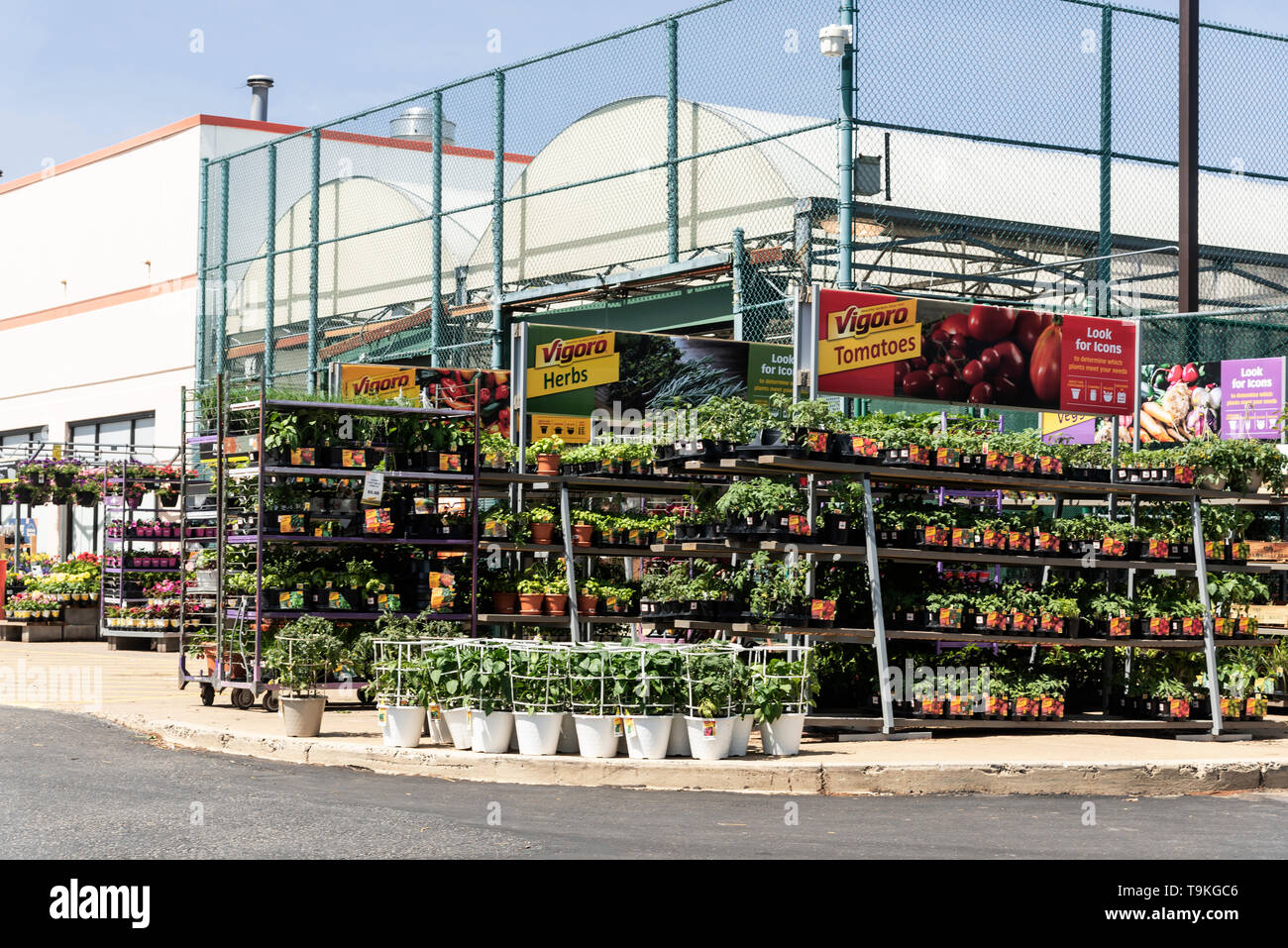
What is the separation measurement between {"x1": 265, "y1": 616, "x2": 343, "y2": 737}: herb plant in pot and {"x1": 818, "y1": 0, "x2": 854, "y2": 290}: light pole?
24.2 feet

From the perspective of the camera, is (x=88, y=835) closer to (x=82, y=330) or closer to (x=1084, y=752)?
(x=1084, y=752)

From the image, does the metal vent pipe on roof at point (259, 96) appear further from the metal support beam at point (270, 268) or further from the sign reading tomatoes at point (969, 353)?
the sign reading tomatoes at point (969, 353)

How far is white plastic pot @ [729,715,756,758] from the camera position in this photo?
465 inches

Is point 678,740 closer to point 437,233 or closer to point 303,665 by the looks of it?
point 303,665

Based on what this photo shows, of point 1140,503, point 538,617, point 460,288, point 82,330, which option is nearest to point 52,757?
point 538,617

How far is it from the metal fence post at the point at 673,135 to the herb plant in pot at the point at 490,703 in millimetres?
12321

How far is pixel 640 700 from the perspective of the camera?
11.7 metres

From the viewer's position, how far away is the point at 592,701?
1180 cm

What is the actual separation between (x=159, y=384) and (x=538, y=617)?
77.4 ft

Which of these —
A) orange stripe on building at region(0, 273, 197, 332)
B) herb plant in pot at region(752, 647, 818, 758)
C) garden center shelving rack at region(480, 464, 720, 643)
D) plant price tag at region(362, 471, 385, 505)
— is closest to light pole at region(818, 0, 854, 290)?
garden center shelving rack at region(480, 464, 720, 643)

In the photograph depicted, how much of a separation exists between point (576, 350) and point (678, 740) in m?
9.16

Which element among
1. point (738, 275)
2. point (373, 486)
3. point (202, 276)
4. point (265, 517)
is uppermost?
point (202, 276)

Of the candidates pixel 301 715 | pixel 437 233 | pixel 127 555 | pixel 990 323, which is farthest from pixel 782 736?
pixel 437 233

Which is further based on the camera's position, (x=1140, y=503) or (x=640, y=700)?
(x=1140, y=503)
